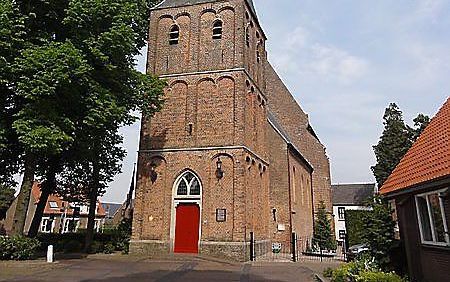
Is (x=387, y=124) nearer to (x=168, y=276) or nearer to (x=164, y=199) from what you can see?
(x=164, y=199)

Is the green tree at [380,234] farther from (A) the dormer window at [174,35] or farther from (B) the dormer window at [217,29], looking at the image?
(A) the dormer window at [174,35]

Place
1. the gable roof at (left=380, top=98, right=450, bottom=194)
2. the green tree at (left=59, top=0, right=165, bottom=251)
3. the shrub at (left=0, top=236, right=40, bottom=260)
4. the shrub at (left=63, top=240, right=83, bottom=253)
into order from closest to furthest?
the gable roof at (left=380, top=98, right=450, bottom=194) → the shrub at (left=0, top=236, right=40, bottom=260) → the green tree at (left=59, top=0, right=165, bottom=251) → the shrub at (left=63, top=240, right=83, bottom=253)

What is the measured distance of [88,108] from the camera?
1647 cm

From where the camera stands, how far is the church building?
64.4 ft

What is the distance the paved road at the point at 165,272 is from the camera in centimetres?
1238

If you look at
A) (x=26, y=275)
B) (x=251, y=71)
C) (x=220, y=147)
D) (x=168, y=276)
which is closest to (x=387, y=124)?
(x=251, y=71)

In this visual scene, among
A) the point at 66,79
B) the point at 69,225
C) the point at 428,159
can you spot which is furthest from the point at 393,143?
the point at 69,225

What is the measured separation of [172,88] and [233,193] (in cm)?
730

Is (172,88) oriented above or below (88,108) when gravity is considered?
above

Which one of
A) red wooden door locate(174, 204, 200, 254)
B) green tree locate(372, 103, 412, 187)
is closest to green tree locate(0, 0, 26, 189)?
red wooden door locate(174, 204, 200, 254)

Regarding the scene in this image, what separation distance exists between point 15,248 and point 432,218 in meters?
15.4

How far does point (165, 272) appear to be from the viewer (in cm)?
1380

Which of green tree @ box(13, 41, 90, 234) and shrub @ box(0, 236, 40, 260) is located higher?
green tree @ box(13, 41, 90, 234)

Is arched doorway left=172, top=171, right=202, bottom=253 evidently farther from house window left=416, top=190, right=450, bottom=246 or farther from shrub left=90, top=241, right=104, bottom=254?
house window left=416, top=190, right=450, bottom=246
